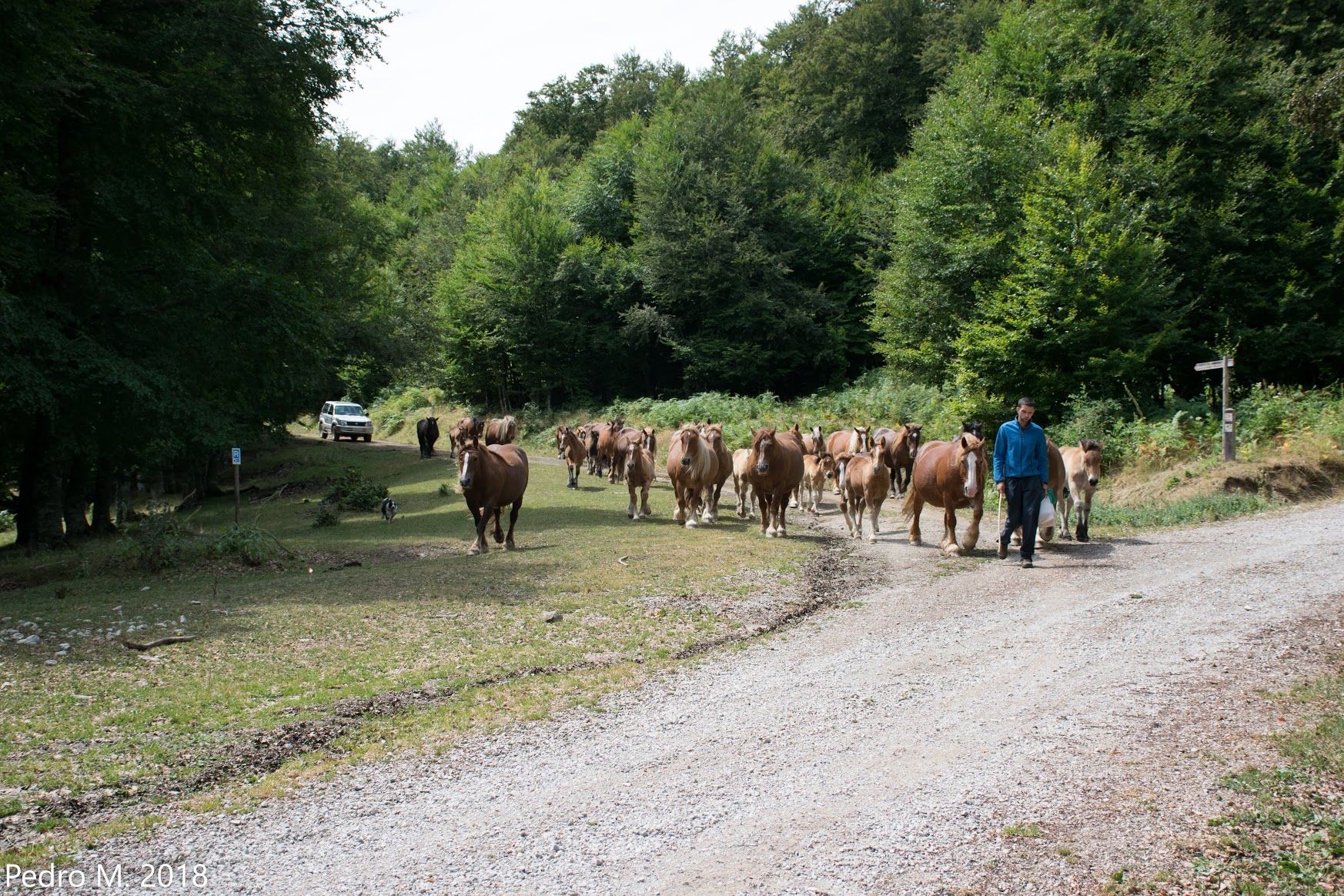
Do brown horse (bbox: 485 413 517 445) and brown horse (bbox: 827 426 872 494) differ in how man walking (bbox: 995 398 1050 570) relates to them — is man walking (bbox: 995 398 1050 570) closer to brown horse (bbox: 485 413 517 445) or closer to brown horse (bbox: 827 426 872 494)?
brown horse (bbox: 827 426 872 494)

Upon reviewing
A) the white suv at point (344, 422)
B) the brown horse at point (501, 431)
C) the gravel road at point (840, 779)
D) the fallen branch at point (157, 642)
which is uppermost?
the white suv at point (344, 422)

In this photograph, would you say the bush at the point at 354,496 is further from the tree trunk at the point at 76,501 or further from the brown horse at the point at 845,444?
the brown horse at the point at 845,444

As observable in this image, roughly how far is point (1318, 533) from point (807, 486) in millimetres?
10481

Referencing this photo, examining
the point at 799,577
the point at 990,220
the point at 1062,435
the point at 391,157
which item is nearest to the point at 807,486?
the point at 1062,435

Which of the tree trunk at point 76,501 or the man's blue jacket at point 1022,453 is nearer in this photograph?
the man's blue jacket at point 1022,453

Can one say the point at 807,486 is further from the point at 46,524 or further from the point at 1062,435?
the point at 46,524

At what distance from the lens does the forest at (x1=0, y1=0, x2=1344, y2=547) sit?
1775cm

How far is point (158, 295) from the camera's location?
19375 mm

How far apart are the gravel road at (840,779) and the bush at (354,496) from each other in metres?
17.6

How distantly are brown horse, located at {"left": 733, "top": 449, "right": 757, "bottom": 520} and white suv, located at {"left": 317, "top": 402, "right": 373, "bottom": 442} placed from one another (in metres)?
34.7

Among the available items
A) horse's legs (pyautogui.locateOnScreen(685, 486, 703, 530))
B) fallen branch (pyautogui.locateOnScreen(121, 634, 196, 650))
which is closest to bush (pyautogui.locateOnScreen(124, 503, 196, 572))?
fallen branch (pyautogui.locateOnScreen(121, 634, 196, 650))

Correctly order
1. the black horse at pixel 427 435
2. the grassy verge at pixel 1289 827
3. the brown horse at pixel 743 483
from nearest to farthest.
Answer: the grassy verge at pixel 1289 827 < the brown horse at pixel 743 483 < the black horse at pixel 427 435

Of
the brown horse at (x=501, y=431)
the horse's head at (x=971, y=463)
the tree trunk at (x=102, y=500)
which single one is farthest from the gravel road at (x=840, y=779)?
the brown horse at (x=501, y=431)

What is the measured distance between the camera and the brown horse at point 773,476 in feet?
53.0
